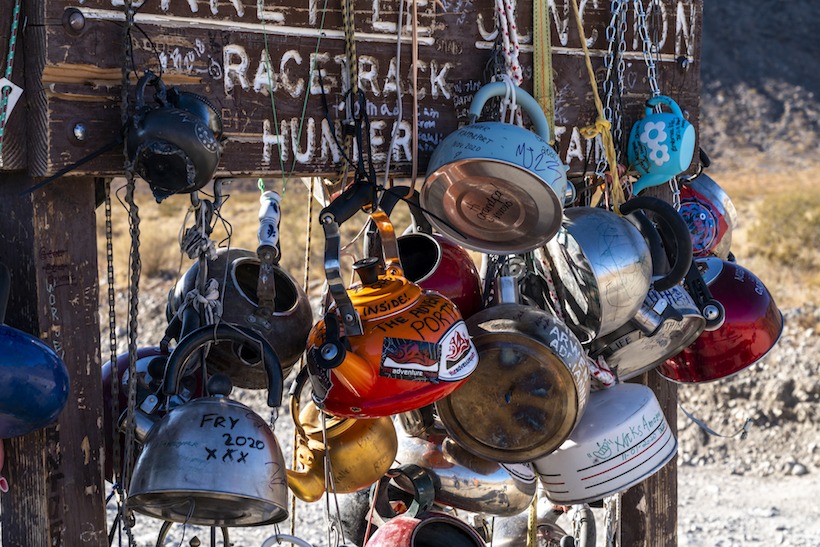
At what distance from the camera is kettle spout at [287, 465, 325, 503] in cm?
187

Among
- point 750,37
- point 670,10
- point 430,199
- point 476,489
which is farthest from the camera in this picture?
point 750,37

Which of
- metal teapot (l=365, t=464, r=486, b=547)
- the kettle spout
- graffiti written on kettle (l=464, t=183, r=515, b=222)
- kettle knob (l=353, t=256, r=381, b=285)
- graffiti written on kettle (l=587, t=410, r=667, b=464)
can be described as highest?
graffiti written on kettle (l=464, t=183, r=515, b=222)

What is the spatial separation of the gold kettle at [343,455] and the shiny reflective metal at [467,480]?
215mm

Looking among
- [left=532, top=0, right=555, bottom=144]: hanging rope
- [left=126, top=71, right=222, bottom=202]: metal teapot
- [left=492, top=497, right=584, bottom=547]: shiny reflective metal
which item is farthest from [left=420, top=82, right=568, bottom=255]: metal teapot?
[left=492, top=497, right=584, bottom=547]: shiny reflective metal

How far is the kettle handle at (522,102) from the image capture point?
6.13ft

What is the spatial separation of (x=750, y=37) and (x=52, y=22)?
2140 centimetres

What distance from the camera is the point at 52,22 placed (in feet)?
4.74

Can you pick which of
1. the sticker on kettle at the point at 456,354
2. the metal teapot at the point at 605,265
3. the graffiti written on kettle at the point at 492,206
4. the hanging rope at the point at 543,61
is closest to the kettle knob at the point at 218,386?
the sticker on kettle at the point at 456,354

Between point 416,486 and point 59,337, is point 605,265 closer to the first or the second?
point 416,486

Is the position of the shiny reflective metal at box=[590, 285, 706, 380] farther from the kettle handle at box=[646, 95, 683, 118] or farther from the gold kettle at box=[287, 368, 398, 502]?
the gold kettle at box=[287, 368, 398, 502]

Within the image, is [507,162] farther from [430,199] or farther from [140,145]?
[140,145]

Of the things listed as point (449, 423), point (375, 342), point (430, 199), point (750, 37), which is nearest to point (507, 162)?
point (430, 199)

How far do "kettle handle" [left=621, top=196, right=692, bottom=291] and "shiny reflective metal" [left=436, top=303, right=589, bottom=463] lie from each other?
0.95 feet

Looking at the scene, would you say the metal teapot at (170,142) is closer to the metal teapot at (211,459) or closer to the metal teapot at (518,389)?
the metal teapot at (211,459)
